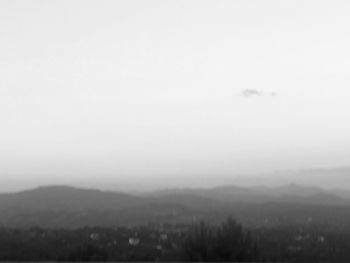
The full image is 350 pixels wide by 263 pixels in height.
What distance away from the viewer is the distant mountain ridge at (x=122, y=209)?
75.8m

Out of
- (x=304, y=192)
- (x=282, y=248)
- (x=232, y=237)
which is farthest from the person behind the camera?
(x=304, y=192)

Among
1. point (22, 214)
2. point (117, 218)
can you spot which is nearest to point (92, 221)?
point (117, 218)

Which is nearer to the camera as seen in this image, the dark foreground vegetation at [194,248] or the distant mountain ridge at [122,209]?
the dark foreground vegetation at [194,248]

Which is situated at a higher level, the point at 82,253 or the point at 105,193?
the point at 105,193

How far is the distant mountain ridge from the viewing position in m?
75.8

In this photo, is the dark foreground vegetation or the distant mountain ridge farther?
the distant mountain ridge

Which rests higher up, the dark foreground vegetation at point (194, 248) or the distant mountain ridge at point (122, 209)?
the distant mountain ridge at point (122, 209)

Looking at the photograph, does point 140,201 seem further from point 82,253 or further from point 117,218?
point 82,253

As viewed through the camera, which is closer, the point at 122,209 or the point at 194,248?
the point at 194,248

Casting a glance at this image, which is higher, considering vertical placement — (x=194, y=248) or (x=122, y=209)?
(x=122, y=209)

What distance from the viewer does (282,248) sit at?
29422 mm

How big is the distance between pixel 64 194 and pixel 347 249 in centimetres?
9301

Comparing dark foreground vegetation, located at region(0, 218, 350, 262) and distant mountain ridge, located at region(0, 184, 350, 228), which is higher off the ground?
distant mountain ridge, located at region(0, 184, 350, 228)

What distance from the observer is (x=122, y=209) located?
94.1m
